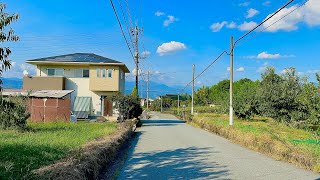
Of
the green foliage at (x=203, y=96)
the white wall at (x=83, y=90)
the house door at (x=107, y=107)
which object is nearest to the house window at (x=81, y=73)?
the white wall at (x=83, y=90)

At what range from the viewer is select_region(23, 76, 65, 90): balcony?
3174 cm

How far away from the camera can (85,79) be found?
3384cm

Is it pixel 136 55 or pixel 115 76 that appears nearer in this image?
pixel 115 76

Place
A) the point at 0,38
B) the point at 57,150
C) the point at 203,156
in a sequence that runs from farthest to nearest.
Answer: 1. the point at 203,156
2. the point at 57,150
3. the point at 0,38

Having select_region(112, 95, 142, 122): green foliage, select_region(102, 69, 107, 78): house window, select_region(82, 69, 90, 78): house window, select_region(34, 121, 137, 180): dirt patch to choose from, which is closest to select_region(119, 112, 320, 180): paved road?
select_region(34, 121, 137, 180): dirt patch

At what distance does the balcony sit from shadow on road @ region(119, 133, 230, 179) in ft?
71.4

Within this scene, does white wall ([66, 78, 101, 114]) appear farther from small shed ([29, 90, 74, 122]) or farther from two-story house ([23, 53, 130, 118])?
small shed ([29, 90, 74, 122])

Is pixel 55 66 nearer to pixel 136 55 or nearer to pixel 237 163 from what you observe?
pixel 136 55

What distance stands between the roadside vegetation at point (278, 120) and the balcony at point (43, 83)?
44.4ft

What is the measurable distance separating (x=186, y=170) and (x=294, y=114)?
26413mm

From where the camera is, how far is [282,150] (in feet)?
35.8

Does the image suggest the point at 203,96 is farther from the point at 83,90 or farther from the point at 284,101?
the point at 83,90

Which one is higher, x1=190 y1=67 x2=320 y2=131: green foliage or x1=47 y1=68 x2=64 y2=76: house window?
x1=47 y1=68 x2=64 y2=76: house window

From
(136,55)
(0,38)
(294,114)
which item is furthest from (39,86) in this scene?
(0,38)
